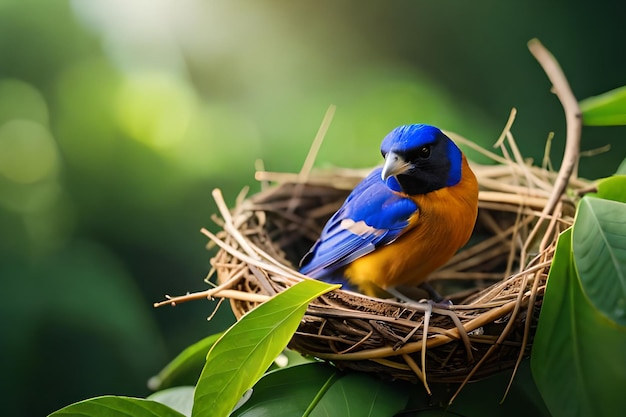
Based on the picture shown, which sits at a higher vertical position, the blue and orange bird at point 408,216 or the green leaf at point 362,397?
the blue and orange bird at point 408,216

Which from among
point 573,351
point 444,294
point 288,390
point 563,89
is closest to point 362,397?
point 288,390

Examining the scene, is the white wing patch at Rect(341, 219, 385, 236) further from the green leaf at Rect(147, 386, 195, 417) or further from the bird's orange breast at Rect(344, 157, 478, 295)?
the green leaf at Rect(147, 386, 195, 417)

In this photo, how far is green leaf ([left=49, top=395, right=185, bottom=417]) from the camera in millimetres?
810

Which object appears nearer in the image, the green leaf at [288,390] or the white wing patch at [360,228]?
the green leaf at [288,390]

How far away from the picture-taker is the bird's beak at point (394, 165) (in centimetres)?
96

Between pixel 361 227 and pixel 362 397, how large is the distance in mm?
329

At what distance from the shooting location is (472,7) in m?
1.74

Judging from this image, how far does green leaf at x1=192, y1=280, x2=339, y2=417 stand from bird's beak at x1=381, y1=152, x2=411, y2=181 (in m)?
0.26

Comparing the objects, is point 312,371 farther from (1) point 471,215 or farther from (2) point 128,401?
(1) point 471,215

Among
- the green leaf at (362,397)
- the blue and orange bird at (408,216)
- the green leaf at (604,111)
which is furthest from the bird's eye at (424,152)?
the green leaf at (362,397)

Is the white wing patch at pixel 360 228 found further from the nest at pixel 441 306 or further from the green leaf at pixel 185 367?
the green leaf at pixel 185 367

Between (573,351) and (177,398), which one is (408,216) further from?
(177,398)

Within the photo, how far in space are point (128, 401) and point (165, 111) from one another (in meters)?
1.02

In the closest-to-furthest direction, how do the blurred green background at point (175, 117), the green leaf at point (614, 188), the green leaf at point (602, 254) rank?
1. the green leaf at point (602, 254)
2. the green leaf at point (614, 188)
3. the blurred green background at point (175, 117)
